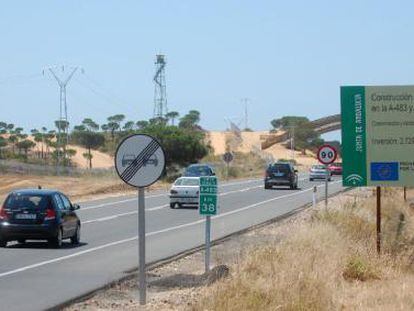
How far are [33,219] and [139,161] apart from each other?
10.9m

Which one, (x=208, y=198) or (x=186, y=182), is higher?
(x=208, y=198)

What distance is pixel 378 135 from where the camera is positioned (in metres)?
19.0

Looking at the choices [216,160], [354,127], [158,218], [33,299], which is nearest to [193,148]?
[216,160]

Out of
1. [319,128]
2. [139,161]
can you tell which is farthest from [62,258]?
[319,128]

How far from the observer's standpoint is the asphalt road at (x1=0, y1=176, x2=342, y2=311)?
1429cm

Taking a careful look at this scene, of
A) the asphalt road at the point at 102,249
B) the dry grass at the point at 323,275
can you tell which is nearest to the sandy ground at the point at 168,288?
the asphalt road at the point at 102,249

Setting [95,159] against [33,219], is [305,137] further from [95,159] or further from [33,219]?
[33,219]

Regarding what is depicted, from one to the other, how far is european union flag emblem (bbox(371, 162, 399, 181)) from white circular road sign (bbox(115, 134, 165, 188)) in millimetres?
8846

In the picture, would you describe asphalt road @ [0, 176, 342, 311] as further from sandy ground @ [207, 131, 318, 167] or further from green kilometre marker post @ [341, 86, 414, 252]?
sandy ground @ [207, 131, 318, 167]

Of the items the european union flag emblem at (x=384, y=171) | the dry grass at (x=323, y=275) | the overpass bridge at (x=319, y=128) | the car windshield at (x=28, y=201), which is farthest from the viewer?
the overpass bridge at (x=319, y=128)

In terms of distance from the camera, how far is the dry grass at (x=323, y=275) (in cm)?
1005

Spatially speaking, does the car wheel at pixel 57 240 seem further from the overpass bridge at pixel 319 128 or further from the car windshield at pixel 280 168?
the overpass bridge at pixel 319 128

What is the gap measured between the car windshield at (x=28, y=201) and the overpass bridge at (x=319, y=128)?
113m

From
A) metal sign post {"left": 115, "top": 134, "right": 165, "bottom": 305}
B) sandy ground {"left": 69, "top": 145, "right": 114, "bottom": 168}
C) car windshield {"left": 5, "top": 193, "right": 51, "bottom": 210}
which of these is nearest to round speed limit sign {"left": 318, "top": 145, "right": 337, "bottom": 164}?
car windshield {"left": 5, "top": 193, "right": 51, "bottom": 210}
